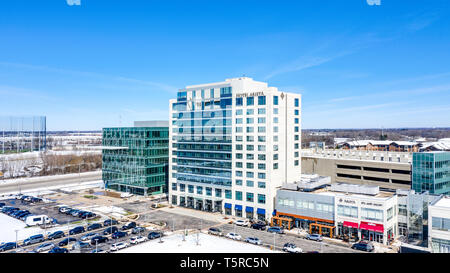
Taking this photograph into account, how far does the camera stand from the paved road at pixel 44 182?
87.6 metres

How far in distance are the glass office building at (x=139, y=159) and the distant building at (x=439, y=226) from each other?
5868cm

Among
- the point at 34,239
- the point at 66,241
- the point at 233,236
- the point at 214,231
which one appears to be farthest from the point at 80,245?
the point at 233,236

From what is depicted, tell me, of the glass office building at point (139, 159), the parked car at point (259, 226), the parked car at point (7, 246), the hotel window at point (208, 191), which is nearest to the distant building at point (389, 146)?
the glass office building at point (139, 159)

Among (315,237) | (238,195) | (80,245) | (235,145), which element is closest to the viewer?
(80,245)

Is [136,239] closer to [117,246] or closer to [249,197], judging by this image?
[117,246]

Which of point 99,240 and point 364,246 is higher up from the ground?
point 364,246

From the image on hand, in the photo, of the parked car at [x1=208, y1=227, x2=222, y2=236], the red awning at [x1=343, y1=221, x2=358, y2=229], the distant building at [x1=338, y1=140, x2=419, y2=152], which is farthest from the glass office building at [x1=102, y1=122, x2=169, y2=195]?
the distant building at [x1=338, y1=140, x2=419, y2=152]

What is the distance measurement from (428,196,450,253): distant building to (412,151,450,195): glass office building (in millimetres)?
20596

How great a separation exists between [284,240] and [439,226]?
1908 centimetres

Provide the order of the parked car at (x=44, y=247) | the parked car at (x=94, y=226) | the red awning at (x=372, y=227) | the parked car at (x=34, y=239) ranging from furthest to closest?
the parked car at (x=94, y=226)
the parked car at (x=34, y=239)
the red awning at (x=372, y=227)
the parked car at (x=44, y=247)

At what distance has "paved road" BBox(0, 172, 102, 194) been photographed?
87.6 meters

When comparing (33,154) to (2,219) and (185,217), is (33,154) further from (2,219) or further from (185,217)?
(185,217)

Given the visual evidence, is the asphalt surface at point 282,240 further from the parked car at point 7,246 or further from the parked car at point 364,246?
the parked car at point 7,246

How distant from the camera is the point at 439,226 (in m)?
38.0
